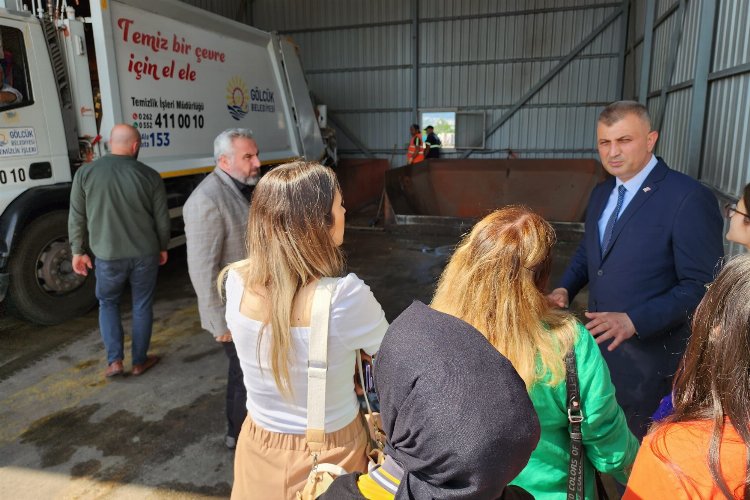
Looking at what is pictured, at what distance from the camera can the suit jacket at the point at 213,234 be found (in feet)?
7.43

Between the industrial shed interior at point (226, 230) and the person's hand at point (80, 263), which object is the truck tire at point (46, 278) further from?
the person's hand at point (80, 263)

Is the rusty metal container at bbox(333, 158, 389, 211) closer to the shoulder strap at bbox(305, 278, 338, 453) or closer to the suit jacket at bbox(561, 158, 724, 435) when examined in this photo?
the suit jacket at bbox(561, 158, 724, 435)

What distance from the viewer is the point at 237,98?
6.11 m

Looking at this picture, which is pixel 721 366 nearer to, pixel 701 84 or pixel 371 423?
pixel 371 423

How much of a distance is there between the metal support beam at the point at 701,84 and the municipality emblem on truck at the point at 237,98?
4666mm

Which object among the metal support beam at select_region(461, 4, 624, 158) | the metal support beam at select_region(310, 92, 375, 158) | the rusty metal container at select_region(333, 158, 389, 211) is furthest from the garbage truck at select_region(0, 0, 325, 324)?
the metal support beam at select_region(461, 4, 624, 158)

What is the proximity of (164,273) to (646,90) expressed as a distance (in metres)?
6.11

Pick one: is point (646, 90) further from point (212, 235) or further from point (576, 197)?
point (212, 235)

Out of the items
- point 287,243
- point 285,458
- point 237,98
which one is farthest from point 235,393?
point 237,98

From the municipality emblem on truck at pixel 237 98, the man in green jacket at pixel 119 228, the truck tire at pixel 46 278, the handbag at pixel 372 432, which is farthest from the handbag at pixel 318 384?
the municipality emblem on truck at pixel 237 98

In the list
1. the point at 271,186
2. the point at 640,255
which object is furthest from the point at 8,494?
the point at 640,255

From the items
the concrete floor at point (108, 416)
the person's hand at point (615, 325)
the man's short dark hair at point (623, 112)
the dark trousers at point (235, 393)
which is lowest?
the concrete floor at point (108, 416)

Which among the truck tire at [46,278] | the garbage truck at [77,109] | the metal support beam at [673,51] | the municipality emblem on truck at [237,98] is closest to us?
the garbage truck at [77,109]

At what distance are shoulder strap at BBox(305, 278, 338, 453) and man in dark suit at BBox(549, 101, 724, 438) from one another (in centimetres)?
90
